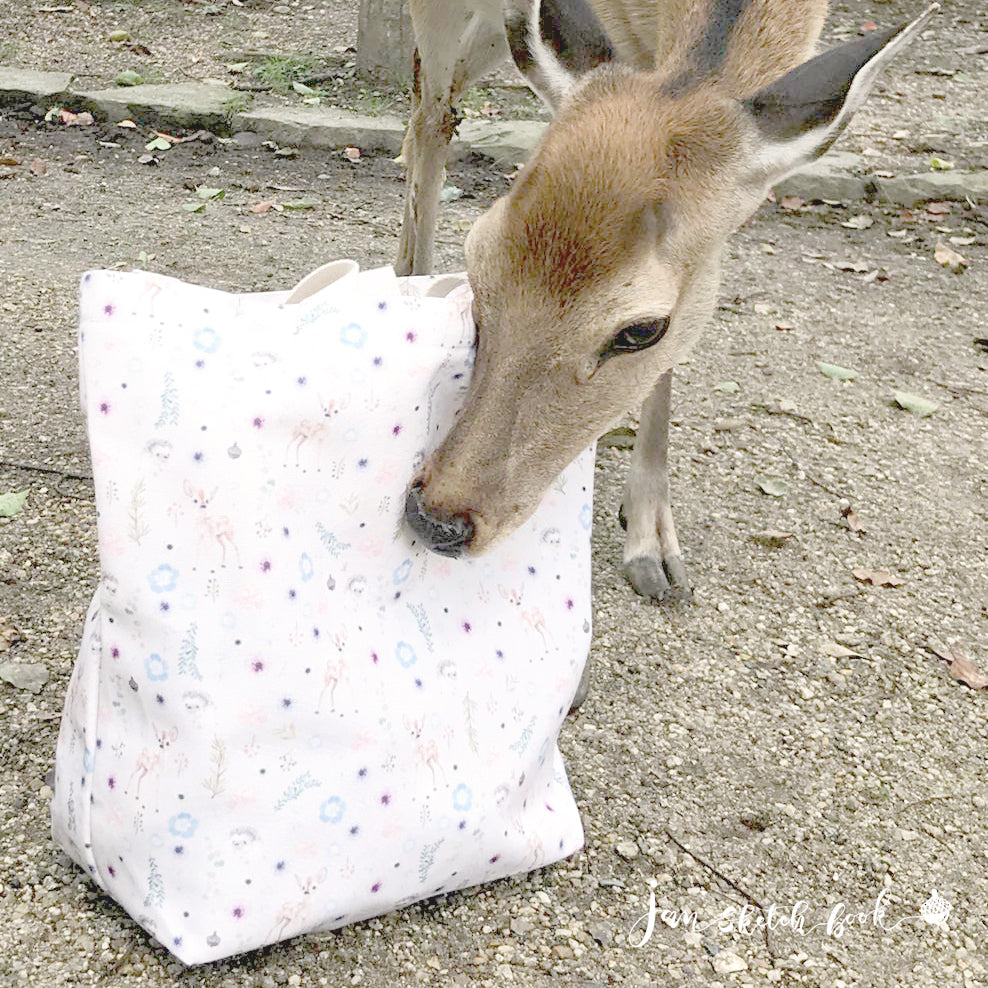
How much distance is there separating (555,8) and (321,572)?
1346 mm

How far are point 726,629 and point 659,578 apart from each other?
230mm

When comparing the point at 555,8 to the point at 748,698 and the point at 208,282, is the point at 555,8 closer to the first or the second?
the point at 748,698

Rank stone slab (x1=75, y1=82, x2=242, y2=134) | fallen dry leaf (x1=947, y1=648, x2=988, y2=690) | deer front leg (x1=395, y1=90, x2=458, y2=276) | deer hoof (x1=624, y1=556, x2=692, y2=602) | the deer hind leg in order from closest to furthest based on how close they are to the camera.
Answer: fallen dry leaf (x1=947, y1=648, x2=988, y2=690) → deer hoof (x1=624, y1=556, x2=692, y2=602) → the deer hind leg → deer front leg (x1=395, y1=90, x2=458, y2=276) → stone slab (x1=75, y1=82, x2=242, y2=134)

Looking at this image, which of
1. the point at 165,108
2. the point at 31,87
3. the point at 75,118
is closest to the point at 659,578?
the point at 165,108

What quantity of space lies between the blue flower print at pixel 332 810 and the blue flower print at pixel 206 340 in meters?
0.73

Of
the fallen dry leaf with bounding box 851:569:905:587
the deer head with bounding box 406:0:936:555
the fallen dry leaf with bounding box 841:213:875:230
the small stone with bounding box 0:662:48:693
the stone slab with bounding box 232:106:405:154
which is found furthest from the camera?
the stone slab with bounding box 232:106:405:154

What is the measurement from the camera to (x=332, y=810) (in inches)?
84.4

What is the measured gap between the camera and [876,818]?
2834mm

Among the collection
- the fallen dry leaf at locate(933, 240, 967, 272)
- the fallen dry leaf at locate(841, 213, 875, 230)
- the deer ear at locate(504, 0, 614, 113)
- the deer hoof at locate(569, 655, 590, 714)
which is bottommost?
the fallen dry leaf at locate(841, 213, 875, 230)

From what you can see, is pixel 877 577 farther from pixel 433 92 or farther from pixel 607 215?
pixel 433 92

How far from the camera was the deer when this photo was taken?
2.38 m

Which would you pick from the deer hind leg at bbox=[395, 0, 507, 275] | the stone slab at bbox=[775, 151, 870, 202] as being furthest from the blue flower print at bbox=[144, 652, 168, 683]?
the stone slab at bbox=[775, 151, 870, 202]

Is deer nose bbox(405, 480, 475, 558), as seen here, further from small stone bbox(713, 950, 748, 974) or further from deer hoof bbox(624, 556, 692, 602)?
deer hoof bbox(624, 556, 692, 602)

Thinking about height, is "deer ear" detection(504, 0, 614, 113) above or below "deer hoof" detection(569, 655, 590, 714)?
above
